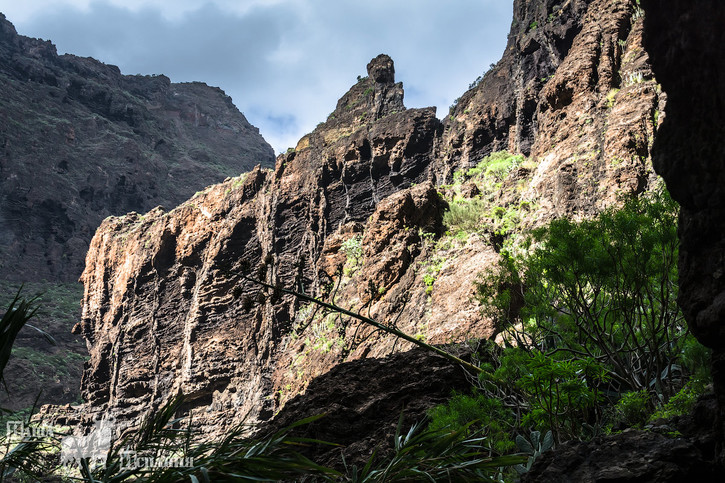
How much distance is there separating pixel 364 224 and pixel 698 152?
20.9 metres

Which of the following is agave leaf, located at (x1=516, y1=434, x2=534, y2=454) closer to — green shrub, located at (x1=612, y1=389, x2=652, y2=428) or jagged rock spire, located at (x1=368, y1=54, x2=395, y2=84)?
green shrub, located at (x1=612, y1=389, x2=652, y2=428)

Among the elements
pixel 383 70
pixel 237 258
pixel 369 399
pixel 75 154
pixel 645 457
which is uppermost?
pixel 75 154

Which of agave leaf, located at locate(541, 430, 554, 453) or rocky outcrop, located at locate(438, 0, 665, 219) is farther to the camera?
rocky outcrop, located at locate(438, 0, 665, 219)

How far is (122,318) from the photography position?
33750 millimetres

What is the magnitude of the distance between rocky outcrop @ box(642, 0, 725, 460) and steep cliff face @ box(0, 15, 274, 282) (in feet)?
189

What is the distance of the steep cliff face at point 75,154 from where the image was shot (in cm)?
5053

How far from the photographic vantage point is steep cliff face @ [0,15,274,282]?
50531 millimetres

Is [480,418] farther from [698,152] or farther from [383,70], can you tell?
[383,70]

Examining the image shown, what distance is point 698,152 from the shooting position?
274cm

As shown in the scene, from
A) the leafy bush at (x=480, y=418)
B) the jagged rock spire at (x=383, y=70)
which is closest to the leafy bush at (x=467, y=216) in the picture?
the leafy bush at (x=480, y=418)

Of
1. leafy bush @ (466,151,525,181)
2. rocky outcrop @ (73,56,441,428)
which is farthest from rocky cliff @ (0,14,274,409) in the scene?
leafy bush @ (466,151,525,181)

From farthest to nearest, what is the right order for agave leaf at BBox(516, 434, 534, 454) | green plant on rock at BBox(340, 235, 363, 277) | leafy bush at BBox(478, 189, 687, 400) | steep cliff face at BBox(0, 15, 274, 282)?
steep cliff face at BBox(0, 15, 274, 282) < green plant on rock at BBox(340, 235, 363, 277) < leafy bush at BBox(478, 189, 687, 400) < agave leaf at BBox(516, 434, 534, 454)

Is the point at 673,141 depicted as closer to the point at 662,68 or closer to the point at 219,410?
the point at 662,68

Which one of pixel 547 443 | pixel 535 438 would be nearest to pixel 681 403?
pixel 547 443
